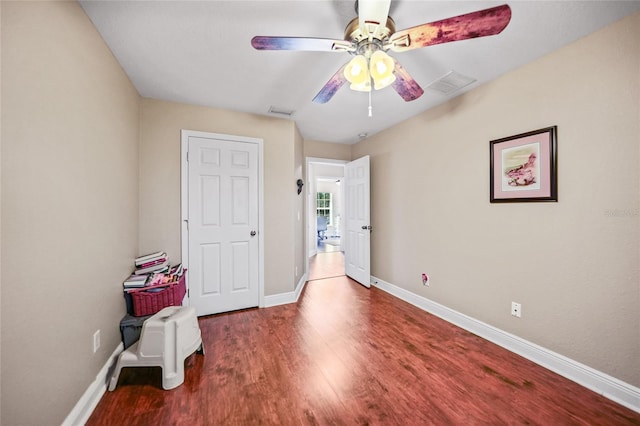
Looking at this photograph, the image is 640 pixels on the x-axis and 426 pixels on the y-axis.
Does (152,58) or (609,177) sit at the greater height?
(152,58)

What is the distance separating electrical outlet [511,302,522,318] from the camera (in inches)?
78.2

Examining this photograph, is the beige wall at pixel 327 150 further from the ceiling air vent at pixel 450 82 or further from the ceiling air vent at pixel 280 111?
the ceiling air vent at pixel 450 82

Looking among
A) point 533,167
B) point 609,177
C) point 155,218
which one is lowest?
point 155,218

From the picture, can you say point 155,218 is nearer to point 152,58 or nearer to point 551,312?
point 152,58

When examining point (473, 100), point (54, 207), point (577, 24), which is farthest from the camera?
point (473, 100)

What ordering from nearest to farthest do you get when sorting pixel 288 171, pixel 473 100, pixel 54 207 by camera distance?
pixel 54 207 → pixel 473 100 → pixel 288 171

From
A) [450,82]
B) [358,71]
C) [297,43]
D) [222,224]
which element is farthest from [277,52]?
[222,224]

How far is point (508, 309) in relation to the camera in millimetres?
2068

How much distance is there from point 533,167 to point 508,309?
4.12ft

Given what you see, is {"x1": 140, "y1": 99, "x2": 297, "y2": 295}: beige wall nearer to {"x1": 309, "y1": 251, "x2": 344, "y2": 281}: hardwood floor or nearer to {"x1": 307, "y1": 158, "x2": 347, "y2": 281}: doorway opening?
{"x1": 307, "y1": 158, "x2": 347, "y2": 281}: doorway opening

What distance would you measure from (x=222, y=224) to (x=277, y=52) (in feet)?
6.22

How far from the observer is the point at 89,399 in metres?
1.41

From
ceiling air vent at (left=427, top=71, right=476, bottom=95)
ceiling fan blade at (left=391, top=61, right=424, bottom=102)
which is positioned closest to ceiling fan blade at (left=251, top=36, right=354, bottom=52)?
ceiling fan blade at (left=391, top=61, right=424, bottom=102)

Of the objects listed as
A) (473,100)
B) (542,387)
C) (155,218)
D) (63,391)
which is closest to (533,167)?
(473,100)
